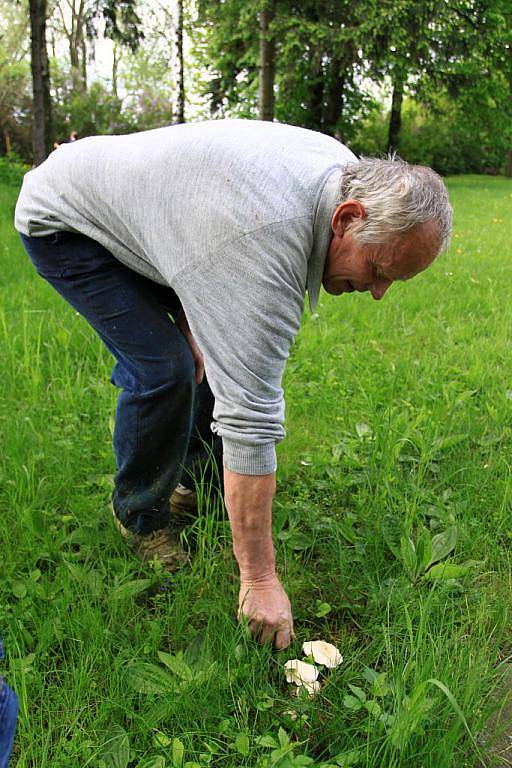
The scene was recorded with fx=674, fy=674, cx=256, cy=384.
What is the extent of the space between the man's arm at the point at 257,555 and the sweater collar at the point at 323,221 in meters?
0.52

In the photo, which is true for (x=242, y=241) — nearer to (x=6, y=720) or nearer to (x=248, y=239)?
(x=248, y=239)

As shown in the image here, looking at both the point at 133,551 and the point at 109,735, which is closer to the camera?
the point at 109,735

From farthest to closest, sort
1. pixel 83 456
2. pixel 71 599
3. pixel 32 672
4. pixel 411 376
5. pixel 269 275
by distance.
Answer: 1. pixel 411 376
2. pixel 83 456
3. pixel 71 599
4. pixel 32 672
5. pixel 269 275

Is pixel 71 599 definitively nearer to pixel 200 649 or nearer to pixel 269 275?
pixel 200 649

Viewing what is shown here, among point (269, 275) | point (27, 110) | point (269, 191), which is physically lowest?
point (27, 110)

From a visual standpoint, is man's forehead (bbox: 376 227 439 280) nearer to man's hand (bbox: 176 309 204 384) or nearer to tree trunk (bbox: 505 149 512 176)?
man's hand (bbox: 176 309 204 384)

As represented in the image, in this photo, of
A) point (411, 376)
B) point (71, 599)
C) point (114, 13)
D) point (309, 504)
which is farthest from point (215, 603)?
point (114, 13)

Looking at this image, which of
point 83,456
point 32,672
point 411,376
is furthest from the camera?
point 411,376

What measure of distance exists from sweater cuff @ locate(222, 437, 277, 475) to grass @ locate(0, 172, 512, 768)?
0.47 m

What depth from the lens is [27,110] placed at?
19766mm

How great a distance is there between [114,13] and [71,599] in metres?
11.7

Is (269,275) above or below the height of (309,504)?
above

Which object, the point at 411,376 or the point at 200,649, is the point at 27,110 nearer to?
the point at 411,376

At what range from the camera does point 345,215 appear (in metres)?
1.56
